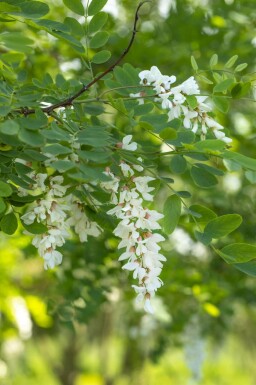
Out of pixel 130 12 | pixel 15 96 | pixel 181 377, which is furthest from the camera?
pixel 181 377

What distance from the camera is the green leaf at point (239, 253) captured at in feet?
3.04

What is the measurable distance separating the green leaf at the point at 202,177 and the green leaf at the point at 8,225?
280mm

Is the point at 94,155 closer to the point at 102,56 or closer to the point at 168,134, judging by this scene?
the point at 168,134

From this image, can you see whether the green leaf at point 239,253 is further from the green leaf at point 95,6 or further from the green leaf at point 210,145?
the green leaf at point 95,6

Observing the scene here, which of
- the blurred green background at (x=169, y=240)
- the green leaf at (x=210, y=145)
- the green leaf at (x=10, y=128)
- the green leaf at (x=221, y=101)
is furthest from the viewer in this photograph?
the blurred green background at (x=169, y=240)

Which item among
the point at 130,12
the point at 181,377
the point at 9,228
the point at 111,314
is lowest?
the point at 181,377

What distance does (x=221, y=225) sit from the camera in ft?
3.13

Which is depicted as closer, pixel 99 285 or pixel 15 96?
pixel 15 96

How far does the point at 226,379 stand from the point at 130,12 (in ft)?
23.3

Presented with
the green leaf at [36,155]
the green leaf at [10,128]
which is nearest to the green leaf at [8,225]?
the green leaf at [36,155]

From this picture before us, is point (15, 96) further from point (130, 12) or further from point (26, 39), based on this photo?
point (130, 12)

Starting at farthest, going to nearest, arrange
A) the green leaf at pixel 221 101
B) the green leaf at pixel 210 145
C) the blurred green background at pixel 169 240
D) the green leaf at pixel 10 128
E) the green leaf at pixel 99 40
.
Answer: the blurred green background at pixel 169 240, the green leaf at pixel 99 40, the green leaf at pixel 221 101, the green leaf at pixel 210 145, the green leaf at pixel 10 128

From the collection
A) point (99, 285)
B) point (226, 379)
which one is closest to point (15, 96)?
point (99, 285)

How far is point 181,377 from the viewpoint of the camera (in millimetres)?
6453
